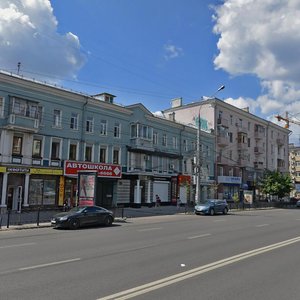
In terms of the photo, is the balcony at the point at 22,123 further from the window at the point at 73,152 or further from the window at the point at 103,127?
the window at the point at 103,127

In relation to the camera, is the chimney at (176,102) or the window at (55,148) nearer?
the window at (55,148)

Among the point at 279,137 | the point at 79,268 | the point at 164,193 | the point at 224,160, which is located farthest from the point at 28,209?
the point at 279,137

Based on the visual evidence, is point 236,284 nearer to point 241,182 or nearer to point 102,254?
point 102,254

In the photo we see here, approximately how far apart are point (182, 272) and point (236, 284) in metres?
1.39

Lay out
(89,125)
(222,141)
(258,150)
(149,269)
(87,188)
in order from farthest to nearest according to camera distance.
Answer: (258,150)
(222,141)
(89,125)
(87,188)
(149,269)

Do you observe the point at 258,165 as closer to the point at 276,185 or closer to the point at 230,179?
the point at 276,185

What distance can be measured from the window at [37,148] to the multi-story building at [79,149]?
0.08m

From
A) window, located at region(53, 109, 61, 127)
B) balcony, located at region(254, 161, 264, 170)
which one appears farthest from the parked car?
balcony, located at region(254, 161, 264, 170)

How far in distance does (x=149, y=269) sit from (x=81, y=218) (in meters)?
12.1

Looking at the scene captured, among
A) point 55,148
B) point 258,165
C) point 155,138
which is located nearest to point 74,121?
point 55,148

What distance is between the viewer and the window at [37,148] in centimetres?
3017

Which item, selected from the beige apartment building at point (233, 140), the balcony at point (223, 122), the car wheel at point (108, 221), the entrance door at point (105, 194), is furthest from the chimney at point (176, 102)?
the car wheel at point (108, 221)

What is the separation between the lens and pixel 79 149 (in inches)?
1331

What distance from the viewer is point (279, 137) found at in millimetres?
75062
